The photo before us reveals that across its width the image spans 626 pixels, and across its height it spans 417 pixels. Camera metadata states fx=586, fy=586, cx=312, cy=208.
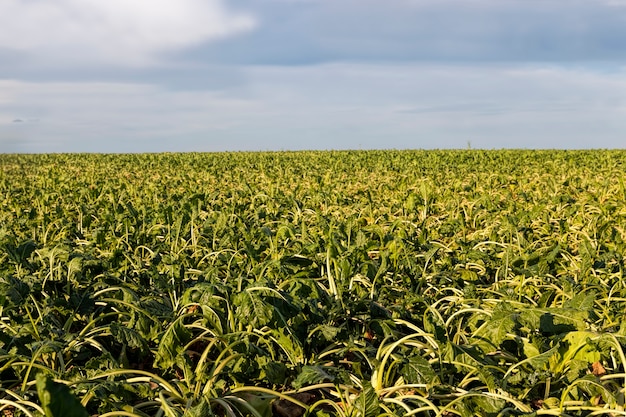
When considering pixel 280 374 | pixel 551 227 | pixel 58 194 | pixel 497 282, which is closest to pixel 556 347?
A: pixel 280 374

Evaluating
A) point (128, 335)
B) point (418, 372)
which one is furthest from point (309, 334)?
point (128, 335)

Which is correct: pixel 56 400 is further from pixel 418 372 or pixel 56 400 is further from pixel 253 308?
pixel 418 372

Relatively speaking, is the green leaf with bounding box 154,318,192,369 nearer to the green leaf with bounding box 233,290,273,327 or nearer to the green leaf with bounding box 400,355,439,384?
the green leaf with bounding box 233,290,273,327

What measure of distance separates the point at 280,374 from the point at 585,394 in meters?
1.46

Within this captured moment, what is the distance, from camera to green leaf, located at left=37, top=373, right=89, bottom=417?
1.58 metres

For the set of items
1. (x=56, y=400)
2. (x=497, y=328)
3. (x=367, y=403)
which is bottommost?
(x=367, y=403)

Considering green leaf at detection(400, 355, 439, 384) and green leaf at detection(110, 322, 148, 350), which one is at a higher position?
green leaf at detection(110, 322, 148, 350)

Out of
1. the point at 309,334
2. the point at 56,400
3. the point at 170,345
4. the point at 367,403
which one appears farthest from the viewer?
the point at 309,334

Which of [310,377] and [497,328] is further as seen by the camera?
[497,328]

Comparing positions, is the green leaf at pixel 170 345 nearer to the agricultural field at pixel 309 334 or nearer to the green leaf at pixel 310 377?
the agricultural field at pixel 309 334

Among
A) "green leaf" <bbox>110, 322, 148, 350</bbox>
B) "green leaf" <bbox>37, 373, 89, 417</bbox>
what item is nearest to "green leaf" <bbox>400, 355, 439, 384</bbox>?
"green leaf" <bbox>110, 322, 148, 350</bbox>

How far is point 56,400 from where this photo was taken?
1599 millimetres

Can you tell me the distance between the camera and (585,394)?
281 cm

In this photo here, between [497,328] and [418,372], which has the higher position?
[497,328]
